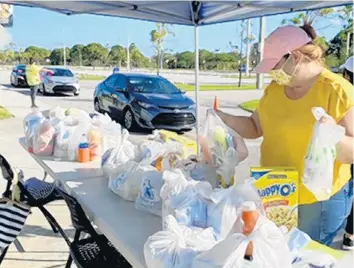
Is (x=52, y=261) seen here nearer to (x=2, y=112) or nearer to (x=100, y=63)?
(x=2, y=112)

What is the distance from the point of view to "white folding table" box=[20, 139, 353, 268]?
1347 millimetres

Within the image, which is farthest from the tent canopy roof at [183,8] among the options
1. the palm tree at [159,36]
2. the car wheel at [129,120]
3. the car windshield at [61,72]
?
the palm tree at [159,36]

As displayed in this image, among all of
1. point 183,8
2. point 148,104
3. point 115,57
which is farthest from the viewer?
point 115,57

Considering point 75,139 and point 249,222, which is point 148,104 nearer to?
point 75,139

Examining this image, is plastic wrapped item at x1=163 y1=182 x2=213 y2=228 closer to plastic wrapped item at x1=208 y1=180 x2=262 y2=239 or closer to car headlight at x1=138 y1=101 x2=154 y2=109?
plastic wrapped item at x1=208 y1=180 x2=262 y2=239

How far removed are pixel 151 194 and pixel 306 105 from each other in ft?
2.08

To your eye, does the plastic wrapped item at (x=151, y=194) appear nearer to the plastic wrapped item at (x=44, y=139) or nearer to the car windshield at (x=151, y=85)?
Answer: the plastic wrapped item at (x=44, y=139)

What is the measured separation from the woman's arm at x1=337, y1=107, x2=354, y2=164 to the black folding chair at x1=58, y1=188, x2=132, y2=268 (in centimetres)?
90

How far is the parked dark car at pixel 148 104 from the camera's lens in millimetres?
7730

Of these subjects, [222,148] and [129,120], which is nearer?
[222,148]

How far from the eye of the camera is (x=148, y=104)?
7746mm

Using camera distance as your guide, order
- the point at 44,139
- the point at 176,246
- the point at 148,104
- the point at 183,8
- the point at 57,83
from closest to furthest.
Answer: the point at 176,246, the point at 44,139, the point at 183,8, the point at 148,104, the point at 57,83

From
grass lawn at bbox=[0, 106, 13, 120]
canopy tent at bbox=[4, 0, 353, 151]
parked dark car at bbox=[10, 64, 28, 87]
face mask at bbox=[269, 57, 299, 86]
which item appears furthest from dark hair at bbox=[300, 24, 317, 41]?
parked dark car at bbox=[10, 64, 28, 87]

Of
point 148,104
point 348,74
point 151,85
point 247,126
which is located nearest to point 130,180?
point 247,126
